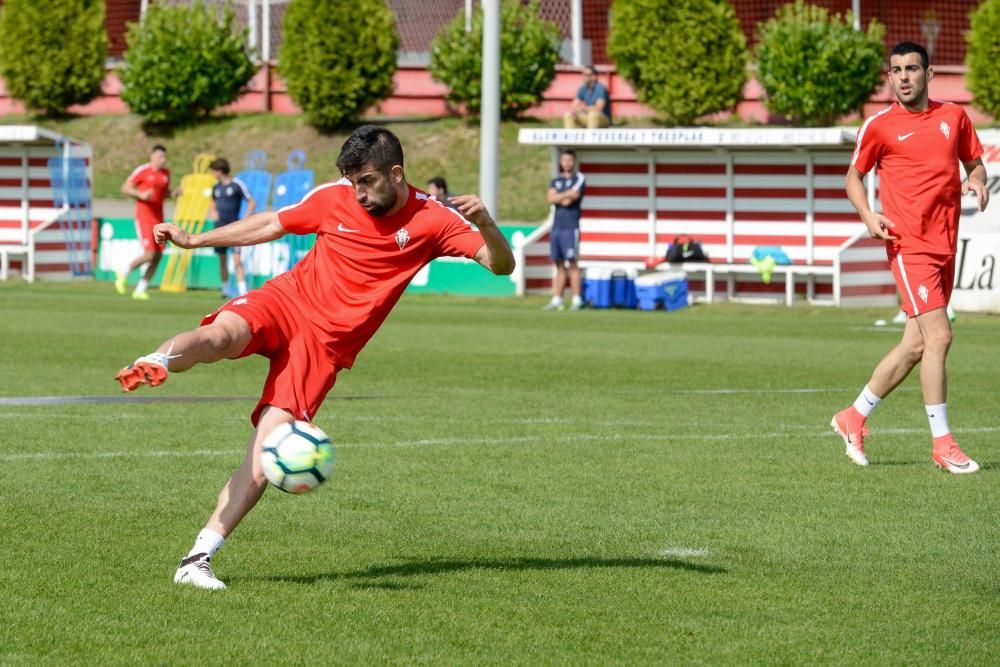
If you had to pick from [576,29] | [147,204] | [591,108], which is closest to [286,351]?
[147,204]

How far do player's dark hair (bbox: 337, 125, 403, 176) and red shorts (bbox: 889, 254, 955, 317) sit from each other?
13.3ft

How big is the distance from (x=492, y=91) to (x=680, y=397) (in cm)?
1655

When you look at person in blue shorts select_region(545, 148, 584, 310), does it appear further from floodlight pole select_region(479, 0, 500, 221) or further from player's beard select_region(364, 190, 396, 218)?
player's beard select_region(364, 190, 396, 218)

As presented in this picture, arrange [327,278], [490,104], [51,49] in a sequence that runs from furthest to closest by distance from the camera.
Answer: [51,49] → [490,104] → [327,278]

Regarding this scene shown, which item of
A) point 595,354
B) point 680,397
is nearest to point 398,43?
point 595,354

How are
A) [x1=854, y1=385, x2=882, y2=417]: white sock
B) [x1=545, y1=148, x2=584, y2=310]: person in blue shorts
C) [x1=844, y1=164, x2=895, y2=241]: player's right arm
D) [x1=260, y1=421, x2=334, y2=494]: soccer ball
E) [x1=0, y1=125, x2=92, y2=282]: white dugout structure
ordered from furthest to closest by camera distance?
[x1=0, y1=125, x2=92, y2=282]: white dugout structure → [x1=545, y1=148, x2=584, y2=310]: person in blue shorts → [x1=854, y1=385, x2=882, y2=417]: white sock → [x1=844, y1=164, x2=895, y2=241]: player's right arm → [x1=260, y1=421, x2=334, y2=494]: soccer ball

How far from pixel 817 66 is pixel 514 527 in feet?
97.8

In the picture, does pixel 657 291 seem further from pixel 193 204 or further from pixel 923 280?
pixel 923 280

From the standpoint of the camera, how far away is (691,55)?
3672 centimetres

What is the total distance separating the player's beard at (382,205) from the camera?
656 cm

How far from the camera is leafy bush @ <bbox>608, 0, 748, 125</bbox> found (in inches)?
1446

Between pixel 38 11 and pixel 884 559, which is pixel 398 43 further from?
pixel 884 559

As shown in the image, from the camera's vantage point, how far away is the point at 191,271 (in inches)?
1196

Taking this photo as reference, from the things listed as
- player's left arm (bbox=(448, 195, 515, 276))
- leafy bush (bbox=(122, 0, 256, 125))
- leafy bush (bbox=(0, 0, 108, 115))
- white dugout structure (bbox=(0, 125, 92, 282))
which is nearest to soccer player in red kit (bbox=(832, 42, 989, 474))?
player's left arm (bbox=(448, 195, 515, 276))
